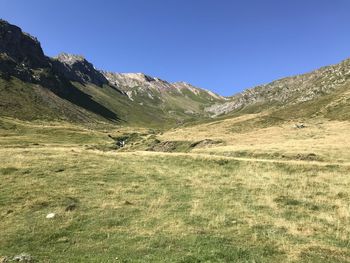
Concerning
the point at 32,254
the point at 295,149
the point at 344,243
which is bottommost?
the point at 32,254

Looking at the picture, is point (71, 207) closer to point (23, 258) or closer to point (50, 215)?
point (50, 215)

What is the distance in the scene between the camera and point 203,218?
22.8 metres

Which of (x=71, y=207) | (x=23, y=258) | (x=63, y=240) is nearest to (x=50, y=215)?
(x=71, y=207)

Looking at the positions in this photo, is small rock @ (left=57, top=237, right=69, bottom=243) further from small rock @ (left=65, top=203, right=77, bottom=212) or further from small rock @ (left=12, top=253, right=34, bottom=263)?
small rock @ (left=65, top=203, right=77, bottom=212)

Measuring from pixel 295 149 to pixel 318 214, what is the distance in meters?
37.8

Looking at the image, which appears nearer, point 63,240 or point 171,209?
point 63,240

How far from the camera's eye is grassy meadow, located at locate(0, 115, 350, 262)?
17641 millimetres

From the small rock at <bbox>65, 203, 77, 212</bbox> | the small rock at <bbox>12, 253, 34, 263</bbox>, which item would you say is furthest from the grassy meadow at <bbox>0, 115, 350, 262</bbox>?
the small rock at <bbox>12, 253, 34, 263</bbox>

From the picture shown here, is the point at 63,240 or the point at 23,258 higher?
the point at 63,240

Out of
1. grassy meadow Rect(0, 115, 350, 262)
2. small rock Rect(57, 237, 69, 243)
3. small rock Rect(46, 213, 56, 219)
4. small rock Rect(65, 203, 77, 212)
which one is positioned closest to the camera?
grassy meadow Rect(0, 115, 350, 262)

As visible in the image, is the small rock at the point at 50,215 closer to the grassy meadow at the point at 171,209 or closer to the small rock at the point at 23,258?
the grassy meadow at the point at 171,209

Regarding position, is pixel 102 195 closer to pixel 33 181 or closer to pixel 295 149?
pixel 33 181

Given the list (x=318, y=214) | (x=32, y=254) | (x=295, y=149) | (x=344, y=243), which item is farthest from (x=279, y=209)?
(x=295, y=149)

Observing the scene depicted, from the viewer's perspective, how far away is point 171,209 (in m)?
24.7
